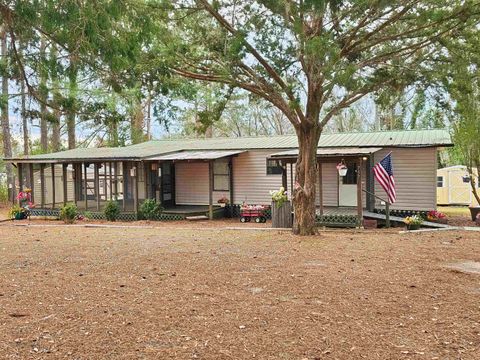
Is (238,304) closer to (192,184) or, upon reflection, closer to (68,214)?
(68,214)

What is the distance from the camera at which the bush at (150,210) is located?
1661cm

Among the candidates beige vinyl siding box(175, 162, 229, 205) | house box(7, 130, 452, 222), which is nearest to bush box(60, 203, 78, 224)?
house box(7, 130, 452, 222)

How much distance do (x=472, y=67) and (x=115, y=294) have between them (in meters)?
9.58

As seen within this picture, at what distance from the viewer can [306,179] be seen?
10234 millimetres

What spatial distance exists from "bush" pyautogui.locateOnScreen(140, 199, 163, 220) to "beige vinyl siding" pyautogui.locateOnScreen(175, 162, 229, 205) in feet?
6.79

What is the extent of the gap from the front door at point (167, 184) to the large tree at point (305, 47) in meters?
9.20

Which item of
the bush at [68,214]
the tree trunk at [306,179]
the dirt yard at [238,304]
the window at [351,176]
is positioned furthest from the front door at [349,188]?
the bush at [68,214]

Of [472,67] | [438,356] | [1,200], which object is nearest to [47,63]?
[438,356]

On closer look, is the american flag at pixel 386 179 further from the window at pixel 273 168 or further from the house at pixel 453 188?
the house at pixel 453 188

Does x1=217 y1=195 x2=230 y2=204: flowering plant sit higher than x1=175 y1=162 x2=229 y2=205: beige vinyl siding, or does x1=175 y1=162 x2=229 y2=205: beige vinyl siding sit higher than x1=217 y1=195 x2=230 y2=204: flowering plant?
x1=175 y1=162 x2=229 y2=205: beige vinyl siding

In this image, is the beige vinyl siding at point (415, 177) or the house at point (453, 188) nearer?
the beige vinyl siding at point (415, 177)

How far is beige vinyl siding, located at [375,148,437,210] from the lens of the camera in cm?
1428

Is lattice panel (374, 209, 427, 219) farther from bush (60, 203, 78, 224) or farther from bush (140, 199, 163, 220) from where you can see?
bush (60, 203, 78, 224)

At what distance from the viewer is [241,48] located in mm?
8656
